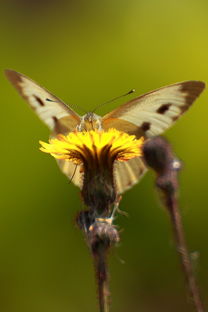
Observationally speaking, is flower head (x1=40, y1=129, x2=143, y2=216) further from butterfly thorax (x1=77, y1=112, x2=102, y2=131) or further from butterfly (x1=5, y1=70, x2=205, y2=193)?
butterfly thorax (x1=77, y1=112, x2=102, y2=131)

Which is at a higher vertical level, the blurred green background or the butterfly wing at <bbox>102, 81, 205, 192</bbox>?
the butterfly wing at <bbox>102, 81, 205, 192</bbox>

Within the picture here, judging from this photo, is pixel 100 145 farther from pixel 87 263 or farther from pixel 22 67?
pixel 22 67

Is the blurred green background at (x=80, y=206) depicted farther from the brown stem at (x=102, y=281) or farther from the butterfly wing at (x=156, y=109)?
the brown stem at (x=102, y=281)

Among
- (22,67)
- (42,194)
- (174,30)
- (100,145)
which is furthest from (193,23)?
(100,145)

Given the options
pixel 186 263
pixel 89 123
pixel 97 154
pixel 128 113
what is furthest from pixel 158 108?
pixel 186 263

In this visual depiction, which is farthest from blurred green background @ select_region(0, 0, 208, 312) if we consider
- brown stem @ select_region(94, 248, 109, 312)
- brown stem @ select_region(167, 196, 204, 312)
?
brown stem @ select_region(167, 196, 204, 312)

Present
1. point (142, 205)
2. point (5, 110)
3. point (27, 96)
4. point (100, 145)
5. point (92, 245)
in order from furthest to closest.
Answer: point (5, 110) → point (142, 205) → point (27, 96) → point (100, 145) → point (92, 245)

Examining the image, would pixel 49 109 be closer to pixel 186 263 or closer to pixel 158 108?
pixel 158 108
